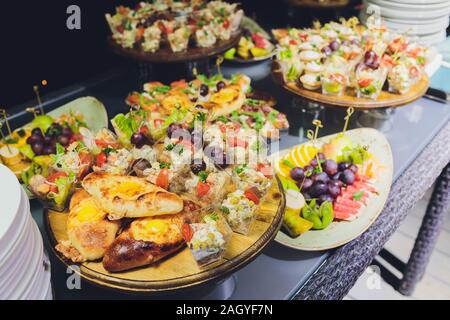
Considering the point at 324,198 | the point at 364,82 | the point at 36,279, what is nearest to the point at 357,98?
the point at 364,82

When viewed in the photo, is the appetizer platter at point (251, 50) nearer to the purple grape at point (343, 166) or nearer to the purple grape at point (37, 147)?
the purple grape at point (343, 166)

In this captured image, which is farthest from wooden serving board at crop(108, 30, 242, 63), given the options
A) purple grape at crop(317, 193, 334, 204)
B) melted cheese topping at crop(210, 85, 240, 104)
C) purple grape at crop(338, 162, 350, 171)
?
purple grape at crop(317, 193, 334, 204)

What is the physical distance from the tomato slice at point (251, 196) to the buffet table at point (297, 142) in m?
0.34

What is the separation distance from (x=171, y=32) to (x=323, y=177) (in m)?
1.44

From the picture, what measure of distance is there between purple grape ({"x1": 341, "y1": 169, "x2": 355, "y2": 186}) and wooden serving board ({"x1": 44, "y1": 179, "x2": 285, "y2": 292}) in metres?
0.69

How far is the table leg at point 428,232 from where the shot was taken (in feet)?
9.37

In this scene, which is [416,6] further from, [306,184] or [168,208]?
[168,208]

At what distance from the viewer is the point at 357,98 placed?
225 centimetres

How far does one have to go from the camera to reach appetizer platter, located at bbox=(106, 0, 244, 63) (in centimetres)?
256

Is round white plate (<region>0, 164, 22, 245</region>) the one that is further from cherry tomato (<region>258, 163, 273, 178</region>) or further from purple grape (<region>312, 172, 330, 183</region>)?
purple grape (<region>312, 172, 330, 183</region>)

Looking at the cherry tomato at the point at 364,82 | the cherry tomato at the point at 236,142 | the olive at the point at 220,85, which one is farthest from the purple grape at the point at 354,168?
the olive at the point at 220,85
